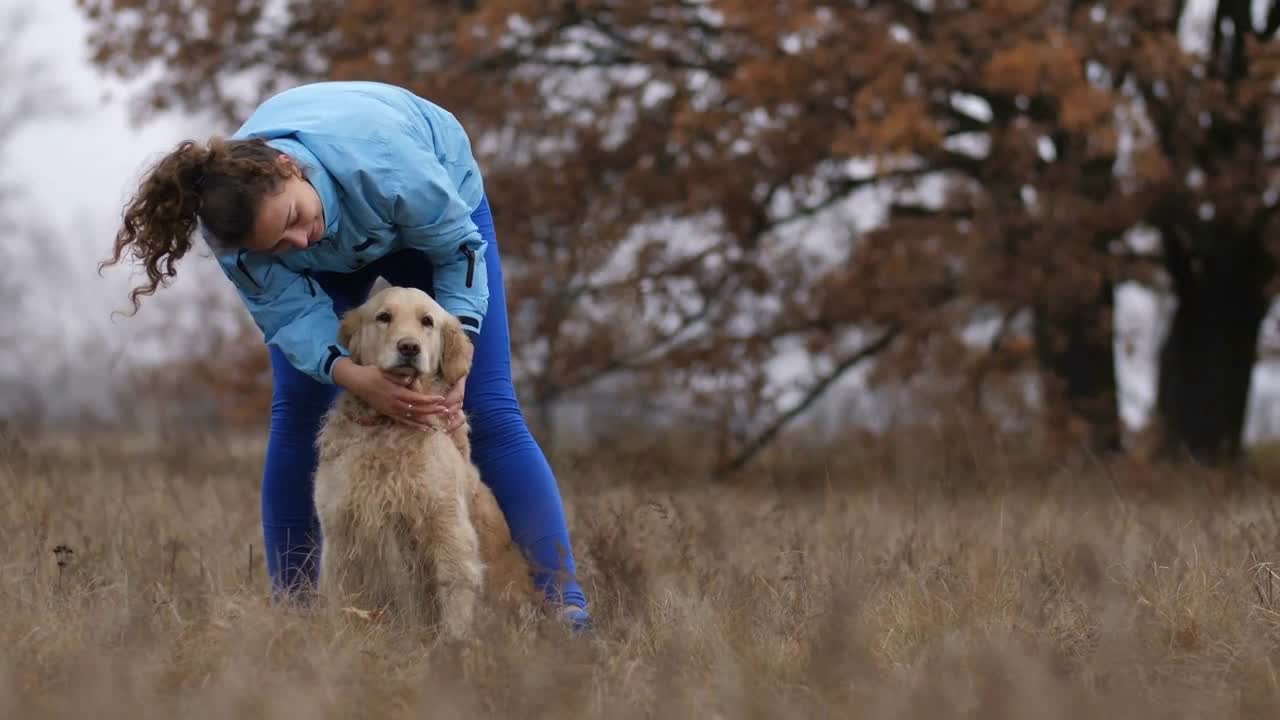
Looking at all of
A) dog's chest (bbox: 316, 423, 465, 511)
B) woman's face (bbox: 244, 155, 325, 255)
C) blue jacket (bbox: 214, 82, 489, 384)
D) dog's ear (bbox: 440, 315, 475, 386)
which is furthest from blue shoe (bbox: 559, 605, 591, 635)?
woman's face (bbox: 244, 155, 325, 255)

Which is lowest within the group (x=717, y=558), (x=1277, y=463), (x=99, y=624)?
(x=1277, y=463)

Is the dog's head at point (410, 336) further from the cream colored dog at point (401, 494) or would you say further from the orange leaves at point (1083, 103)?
the orange leaves at point (1083, 103)

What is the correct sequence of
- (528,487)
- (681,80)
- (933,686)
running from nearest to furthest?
(933,686)
(528,487)
(681,80)

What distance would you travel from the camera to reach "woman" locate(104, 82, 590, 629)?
3.28 meters

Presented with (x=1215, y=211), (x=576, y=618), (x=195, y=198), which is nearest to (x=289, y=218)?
(x=195, y=198)

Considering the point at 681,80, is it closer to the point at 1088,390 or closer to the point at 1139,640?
the point at 1088,390

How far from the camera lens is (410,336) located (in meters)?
3.67

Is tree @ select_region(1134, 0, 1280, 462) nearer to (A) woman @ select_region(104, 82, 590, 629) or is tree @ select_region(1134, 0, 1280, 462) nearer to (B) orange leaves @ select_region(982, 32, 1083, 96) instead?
(B) orange leaves @ select_region(982, 32, 1083, 96)

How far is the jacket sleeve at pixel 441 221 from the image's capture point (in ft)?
11.4

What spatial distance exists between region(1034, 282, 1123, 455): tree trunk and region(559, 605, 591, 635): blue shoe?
20.8 ft

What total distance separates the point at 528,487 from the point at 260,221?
1172 millimetres

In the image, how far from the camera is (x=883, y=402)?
33.2ft

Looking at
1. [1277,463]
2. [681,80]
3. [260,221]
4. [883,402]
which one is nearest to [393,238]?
[260,221]

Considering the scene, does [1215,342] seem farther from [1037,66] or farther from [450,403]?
[450,403]
